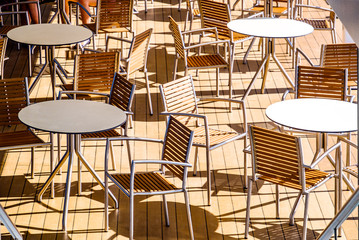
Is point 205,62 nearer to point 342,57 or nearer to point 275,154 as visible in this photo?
point 342,57

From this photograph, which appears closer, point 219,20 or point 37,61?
point 219,20

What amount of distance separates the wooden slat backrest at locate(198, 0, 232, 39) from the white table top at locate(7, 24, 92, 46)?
1.61 metres

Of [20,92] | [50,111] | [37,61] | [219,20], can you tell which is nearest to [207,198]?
[50,111]

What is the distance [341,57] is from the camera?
7352mm

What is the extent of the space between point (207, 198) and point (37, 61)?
4.62m

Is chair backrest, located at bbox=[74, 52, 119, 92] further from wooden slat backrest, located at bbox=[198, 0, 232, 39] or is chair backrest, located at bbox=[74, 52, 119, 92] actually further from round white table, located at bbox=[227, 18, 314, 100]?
wooden slat backrest, located at bbox=[198, 0, 232, 39]

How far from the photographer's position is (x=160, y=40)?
35.4 ft

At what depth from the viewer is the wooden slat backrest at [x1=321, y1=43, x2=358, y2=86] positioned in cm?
731

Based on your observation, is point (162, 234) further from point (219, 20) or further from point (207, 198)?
point (219, 20)

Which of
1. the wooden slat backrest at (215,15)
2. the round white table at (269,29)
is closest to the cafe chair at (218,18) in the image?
the wooden slat backrest at (215,15)

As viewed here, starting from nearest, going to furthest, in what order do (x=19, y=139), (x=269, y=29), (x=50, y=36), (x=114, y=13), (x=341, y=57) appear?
(x=19, y=139), (x=341, y=57), (x=50, y=36), (x=269, y=29), (x=114, y=13)

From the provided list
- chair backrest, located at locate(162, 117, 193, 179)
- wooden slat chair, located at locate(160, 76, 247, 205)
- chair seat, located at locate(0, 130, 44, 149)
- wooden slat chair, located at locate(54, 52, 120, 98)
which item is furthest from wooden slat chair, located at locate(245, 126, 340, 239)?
wooden slat chair, located at locate(54, 52, 120, 98)

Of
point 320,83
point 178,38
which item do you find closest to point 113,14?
point 178,38

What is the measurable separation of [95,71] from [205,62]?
4.95ft
